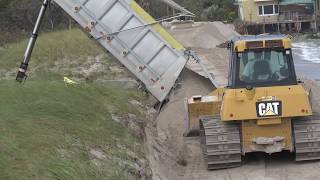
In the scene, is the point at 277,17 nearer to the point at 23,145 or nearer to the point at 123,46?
the point at 123,46

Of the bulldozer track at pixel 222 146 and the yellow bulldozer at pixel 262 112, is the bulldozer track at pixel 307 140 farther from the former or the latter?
the bulldozer track at pixel 222 146

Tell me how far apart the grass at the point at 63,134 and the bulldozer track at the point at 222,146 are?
120cm

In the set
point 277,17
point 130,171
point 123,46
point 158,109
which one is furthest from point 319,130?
point 277,17

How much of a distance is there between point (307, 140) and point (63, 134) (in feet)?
13.8

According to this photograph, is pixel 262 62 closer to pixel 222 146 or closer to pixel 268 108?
pixel 268 108

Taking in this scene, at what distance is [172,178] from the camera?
35.8 feet

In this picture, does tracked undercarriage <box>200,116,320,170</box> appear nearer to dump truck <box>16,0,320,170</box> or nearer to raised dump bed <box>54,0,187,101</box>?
dump truck <box>16,0,320,170</box>

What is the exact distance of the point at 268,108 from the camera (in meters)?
11.1

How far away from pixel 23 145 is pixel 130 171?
1815mm

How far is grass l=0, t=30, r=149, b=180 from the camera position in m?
7.60

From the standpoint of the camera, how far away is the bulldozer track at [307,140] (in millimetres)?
10984

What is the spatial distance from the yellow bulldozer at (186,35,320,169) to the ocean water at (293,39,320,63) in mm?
30211

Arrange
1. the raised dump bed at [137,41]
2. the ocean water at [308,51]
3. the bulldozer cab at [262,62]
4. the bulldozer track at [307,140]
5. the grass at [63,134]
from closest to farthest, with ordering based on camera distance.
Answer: the grass at [63,134]
the bulldozer track at [307,140]
the bulldozer cab at [262,62]
the raised dump bed at [137,41]
the ocean water at [308,51]

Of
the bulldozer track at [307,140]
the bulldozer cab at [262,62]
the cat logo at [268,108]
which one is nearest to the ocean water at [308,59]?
the bulldozer cab at [262,62]
